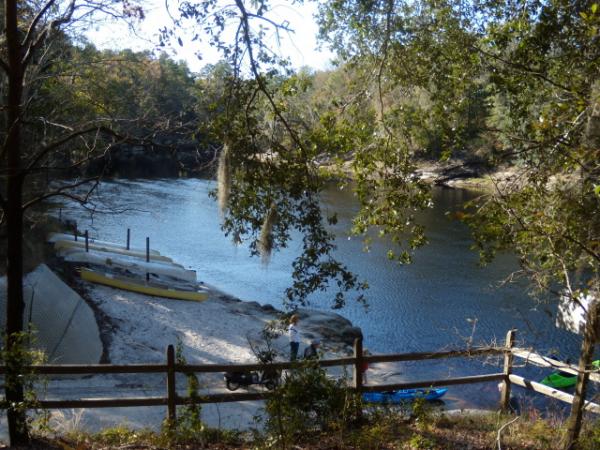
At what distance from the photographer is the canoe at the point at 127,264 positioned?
74.3ft

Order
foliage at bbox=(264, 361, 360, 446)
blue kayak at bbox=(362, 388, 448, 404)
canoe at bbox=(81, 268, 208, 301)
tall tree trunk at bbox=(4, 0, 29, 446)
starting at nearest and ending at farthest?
foliage at bbox=(264, 361, 360, 446) → tall tree trunk at bbox=(4, 0, 29, 446) → blue kayak at bbox=(362, 388, 448, 404) → canoe at bbox=(81, 268, 208, 301)

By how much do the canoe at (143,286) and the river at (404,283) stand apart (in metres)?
2.43

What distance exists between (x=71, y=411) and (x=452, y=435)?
5839 millimetres

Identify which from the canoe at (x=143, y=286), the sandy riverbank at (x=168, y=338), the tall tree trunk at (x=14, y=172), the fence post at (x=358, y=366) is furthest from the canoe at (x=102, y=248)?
the fence post at (x=358, y=366)

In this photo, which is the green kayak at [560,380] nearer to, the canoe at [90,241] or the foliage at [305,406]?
the foliage at [305,406]

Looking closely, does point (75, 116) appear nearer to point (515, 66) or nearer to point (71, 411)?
point (71, 411)

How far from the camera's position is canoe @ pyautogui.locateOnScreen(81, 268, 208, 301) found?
69.3ft

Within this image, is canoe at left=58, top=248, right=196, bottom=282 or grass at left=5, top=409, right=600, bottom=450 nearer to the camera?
grass at left=5, top=409, right=600, bottom=450

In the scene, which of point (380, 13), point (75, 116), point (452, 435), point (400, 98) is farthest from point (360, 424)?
point (75, 116)

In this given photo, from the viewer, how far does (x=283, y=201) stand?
19.8ft

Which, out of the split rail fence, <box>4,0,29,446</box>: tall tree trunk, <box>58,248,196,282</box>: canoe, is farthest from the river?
<box>4,0,29,446</box>: tall tree trunk

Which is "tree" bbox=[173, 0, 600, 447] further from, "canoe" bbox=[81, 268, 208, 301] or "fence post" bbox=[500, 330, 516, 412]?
"canoe" bbox=[81, 268, 208, 301]

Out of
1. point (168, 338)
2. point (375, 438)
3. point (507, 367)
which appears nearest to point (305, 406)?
point (375, 438)

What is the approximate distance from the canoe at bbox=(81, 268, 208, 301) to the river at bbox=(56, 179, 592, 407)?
→ 2.43 m
